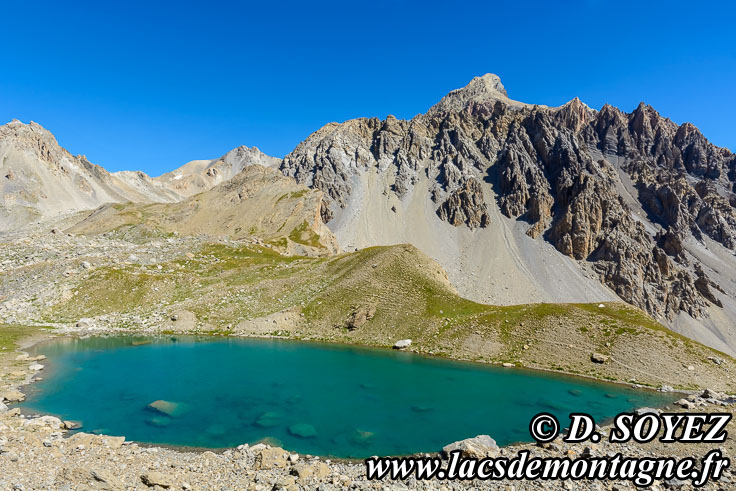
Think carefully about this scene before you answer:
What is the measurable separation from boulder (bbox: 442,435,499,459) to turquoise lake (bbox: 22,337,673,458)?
8.89 feet

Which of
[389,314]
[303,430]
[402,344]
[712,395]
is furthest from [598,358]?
[303,430]

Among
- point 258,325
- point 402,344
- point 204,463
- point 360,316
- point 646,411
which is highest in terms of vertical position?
point 360,316

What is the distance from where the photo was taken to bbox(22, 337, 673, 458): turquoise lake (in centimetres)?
2620

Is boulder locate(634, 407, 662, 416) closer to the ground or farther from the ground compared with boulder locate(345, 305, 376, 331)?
closer to the ground

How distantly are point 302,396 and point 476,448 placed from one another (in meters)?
18.6

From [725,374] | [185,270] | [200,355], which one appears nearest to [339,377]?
[200,355]

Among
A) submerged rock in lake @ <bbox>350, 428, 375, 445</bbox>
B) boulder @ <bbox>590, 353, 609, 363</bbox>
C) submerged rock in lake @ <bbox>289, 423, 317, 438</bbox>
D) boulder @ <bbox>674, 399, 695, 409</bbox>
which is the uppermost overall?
boulder @ <bbox>590, 353, 609, 363</bbox>

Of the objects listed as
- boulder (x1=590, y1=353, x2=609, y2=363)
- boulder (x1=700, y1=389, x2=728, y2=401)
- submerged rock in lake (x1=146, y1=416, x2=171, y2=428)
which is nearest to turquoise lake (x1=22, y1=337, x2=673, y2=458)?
submerged rock in lake (x1=146, y1=416, x2=171, y2=428)

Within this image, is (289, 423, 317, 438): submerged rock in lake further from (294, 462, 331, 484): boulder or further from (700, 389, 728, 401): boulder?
(700, 389, 728, 401): boulder

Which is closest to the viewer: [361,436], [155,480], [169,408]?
[155,480]

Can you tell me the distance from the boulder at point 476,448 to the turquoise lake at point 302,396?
8.89ft

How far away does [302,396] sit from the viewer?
3509 centimetres

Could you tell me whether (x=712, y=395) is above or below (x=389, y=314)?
below

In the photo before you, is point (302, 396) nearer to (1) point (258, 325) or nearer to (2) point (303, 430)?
(2) point (303, 430)
